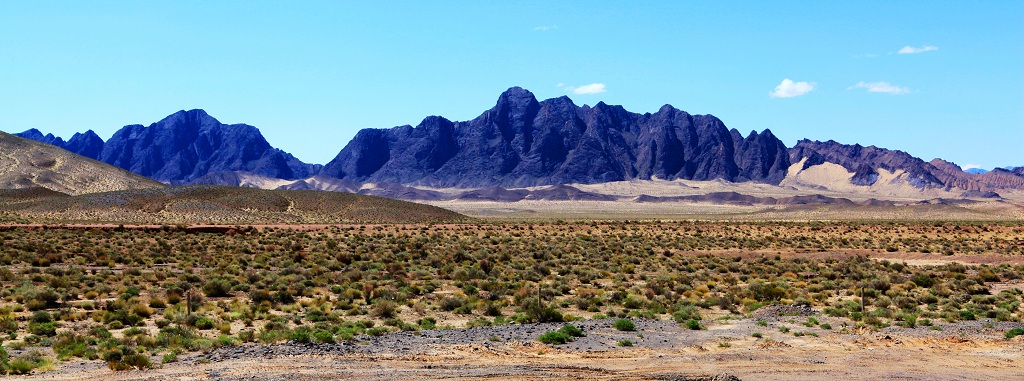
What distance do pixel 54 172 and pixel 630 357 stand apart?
135571 millimetres

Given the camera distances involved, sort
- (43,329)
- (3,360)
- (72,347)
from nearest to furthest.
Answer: (3,360)
(72,347)
(43,329)

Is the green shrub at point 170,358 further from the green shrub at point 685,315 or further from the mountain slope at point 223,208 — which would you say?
the mountain slope at point 223,208

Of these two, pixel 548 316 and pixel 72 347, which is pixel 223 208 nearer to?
pixel 548 316

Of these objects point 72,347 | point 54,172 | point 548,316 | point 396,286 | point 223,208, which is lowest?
point 396,286

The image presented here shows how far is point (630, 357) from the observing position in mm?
17344

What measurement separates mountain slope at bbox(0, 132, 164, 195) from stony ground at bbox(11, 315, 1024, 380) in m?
119

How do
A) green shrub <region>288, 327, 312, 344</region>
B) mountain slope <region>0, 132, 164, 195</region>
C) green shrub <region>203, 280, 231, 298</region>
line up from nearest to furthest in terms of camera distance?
green shrub <region>288, 327, 312, 344</region>
green shrub <region>203, 280, 231, 298</region>
mountain slope <region>0, 132, 164, 195</region>

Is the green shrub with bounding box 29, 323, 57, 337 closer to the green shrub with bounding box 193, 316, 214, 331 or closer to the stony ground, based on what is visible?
the green shrub with bounding box 193, 316, 214, 331

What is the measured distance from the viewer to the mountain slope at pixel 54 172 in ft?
403

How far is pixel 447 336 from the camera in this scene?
19859 mm

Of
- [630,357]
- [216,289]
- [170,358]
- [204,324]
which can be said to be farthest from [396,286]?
[630,357]

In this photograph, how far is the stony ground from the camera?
1502 centimetres

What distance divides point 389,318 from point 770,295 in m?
14.3

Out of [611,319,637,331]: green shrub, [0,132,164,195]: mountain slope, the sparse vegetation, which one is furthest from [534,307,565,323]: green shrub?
[0,132,164,195]: mountain slope
